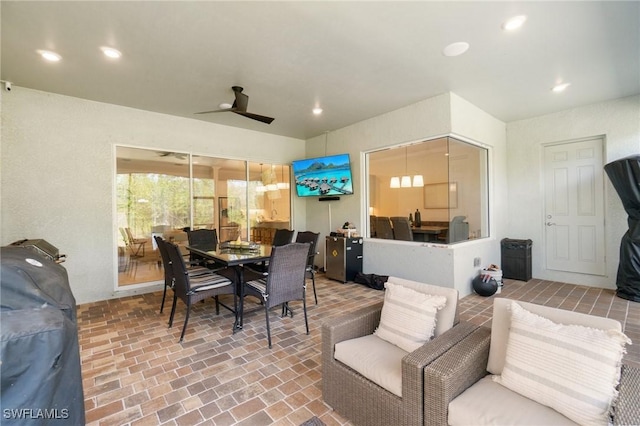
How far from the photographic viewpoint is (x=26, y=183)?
3.66m

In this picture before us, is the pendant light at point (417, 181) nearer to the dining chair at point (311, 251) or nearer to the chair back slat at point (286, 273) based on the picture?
the dining chair at point (311, 251)

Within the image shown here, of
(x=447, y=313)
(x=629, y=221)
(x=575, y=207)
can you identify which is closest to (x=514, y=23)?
(x=447, y=313)

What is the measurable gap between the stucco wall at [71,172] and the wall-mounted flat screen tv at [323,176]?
8.52 feet

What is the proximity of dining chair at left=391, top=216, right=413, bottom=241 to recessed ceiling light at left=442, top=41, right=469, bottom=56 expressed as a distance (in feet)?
9.09

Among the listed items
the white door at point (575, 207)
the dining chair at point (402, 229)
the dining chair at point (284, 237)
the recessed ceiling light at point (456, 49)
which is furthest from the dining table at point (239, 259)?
the white door at point (575, 207)

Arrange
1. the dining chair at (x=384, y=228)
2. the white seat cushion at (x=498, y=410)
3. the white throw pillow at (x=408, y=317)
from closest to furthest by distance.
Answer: the white seat cushion at (x=498, y=410)
the white throw pillow at (x=408, y=317)
the dining chair at (x=384, y=228)

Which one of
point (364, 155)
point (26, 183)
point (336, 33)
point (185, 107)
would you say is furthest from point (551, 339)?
point (26, 183)

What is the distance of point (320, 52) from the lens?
2.88 metres

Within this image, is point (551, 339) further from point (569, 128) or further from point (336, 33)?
point (569, 128)

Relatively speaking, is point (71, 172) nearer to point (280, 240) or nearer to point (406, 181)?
point (280, 240)

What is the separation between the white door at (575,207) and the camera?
456 centimetres

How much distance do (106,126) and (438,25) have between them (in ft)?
15.1

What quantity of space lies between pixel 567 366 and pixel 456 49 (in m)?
2.86

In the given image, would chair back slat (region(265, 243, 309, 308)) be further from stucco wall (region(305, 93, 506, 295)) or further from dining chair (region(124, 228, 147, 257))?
dining chair (region(124, 228, 147, 257))
